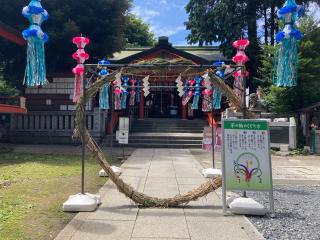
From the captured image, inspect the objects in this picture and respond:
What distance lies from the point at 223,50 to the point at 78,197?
69.7ft

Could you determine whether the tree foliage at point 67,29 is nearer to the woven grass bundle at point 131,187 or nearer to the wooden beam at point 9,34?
the wooden beam at point 9,34

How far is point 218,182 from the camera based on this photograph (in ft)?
21.3

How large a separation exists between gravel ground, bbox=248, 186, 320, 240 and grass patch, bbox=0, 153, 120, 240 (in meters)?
3.00

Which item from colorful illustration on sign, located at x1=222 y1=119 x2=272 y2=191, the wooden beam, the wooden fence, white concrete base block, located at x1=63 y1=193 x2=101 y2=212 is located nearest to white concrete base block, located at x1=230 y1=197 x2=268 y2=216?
colorful illustration on sign, located at x1=222 y1=119 x2=272 y2=191

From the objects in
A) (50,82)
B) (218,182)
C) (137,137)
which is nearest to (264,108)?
(137,137)

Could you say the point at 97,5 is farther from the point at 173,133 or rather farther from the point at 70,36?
the point at 173,133

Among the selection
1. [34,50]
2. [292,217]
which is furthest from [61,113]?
[292,217]

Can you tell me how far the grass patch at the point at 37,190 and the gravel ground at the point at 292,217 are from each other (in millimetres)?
2997

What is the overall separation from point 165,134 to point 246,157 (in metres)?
13.6

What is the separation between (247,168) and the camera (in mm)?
5910

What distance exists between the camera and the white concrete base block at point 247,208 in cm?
583

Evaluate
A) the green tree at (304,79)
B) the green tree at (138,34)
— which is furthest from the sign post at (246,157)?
the green tree at (138,34)

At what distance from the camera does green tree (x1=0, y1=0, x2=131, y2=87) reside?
18.0 meters

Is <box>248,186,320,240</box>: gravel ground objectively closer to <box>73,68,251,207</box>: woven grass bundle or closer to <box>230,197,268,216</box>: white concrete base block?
<box>230,197,268,216</box>: white concrete base block
